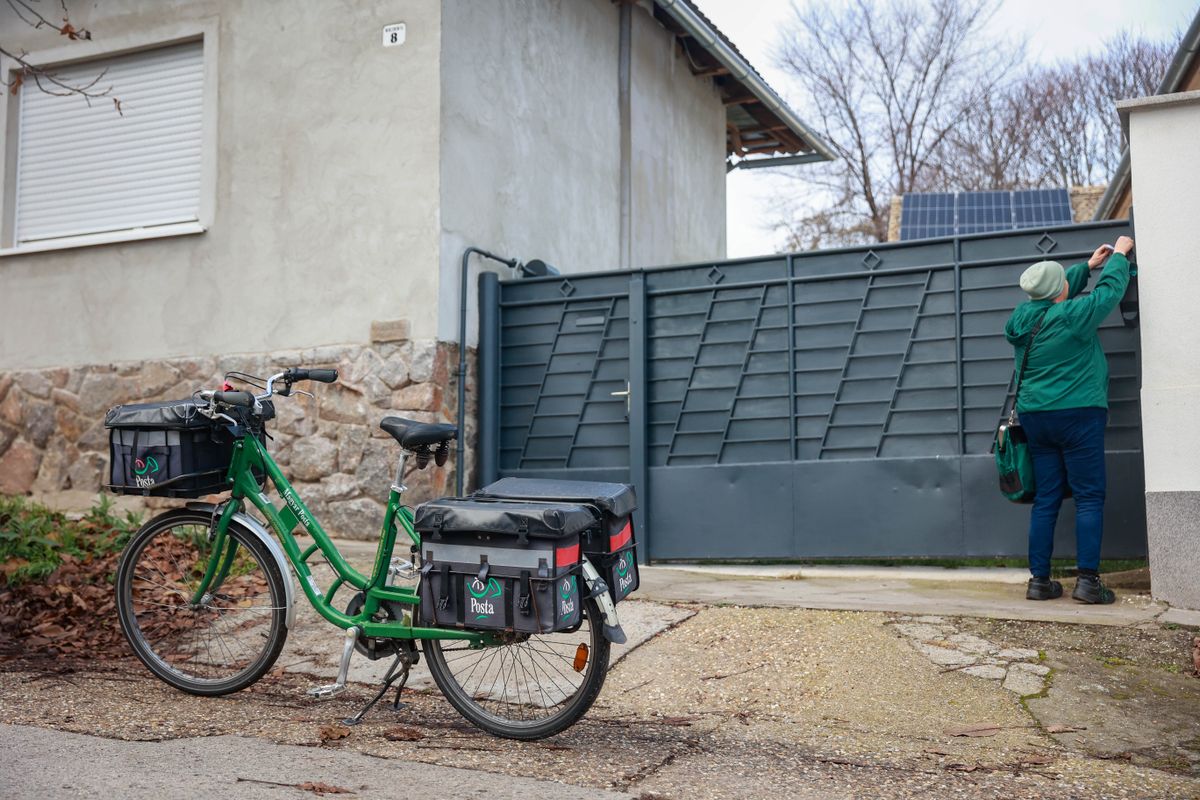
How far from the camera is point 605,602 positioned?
3.71 m

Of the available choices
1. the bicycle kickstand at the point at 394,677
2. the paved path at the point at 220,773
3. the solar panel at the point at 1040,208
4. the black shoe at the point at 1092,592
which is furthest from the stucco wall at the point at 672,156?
the paved path at the point at 220,773

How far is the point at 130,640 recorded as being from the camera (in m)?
4.60

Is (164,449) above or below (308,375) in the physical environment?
below

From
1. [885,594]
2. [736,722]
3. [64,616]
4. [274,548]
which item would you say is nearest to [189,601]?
[274,548]

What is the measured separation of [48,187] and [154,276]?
161 cm

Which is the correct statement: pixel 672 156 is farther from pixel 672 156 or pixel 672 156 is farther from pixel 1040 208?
pixel 1040 208

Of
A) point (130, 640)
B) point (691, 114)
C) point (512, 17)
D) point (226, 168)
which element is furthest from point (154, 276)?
point (691, 114)

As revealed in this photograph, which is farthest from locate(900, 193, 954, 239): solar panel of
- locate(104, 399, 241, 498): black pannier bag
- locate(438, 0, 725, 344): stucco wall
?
locate(104, 399, 241, 498): black pannier bag

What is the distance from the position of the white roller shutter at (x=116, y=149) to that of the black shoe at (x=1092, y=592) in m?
7.14

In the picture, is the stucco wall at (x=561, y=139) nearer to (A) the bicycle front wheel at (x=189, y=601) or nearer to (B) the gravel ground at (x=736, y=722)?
(A) the bicycle front wheel at (x=189, y=601)

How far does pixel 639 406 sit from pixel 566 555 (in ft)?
14.4

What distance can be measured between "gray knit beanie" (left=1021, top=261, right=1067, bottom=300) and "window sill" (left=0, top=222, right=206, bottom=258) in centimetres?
624

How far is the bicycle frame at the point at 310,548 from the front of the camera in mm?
4098

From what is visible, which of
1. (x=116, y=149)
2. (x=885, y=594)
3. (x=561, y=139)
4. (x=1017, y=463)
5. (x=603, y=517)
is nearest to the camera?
(x=603, y=517)
